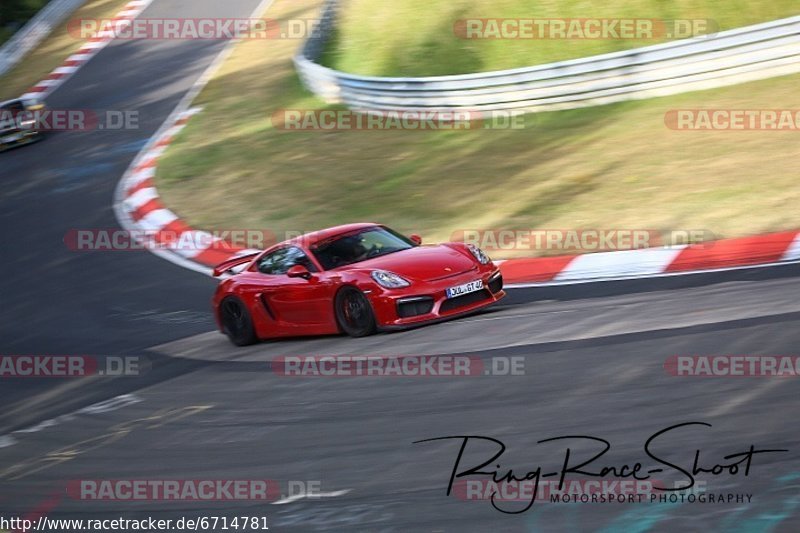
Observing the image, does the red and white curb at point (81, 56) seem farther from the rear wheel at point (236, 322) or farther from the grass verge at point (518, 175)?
the rear wheel at point (236, 322)

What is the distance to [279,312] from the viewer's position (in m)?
11.0

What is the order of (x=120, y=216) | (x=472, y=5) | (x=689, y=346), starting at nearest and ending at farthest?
(x=689, y=346) → (x=120, y=216) → (x=472, y=5)

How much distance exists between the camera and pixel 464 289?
10000 mm

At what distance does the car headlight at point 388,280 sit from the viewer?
9844 mm

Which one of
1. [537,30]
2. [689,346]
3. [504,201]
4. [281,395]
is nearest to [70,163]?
[537,30]

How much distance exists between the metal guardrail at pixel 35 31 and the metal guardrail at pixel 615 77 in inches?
564

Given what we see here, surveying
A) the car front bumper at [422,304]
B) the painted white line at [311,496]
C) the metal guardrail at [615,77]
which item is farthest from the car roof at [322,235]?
the metal guardrail at [615,77]

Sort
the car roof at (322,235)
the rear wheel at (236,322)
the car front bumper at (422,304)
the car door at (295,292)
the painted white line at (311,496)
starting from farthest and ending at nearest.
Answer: the rear wheel at (236,322) < the car roof at (322,235) < the car door at (295,292) < the car front bumper at (422,304) < the painted white line at (311,496)

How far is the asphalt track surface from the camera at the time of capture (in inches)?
233

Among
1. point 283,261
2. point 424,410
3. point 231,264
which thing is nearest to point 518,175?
point 231,264

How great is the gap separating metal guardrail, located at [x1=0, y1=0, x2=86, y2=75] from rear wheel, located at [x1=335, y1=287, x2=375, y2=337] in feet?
71.1

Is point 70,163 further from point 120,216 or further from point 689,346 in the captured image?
point 689,346

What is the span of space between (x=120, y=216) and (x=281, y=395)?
32.3 feet

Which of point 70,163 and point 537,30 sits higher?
point 537,30
